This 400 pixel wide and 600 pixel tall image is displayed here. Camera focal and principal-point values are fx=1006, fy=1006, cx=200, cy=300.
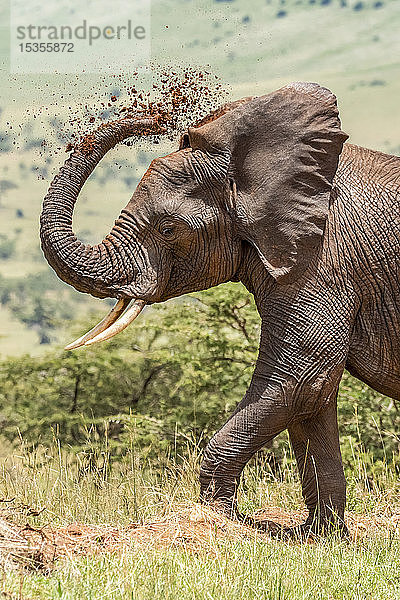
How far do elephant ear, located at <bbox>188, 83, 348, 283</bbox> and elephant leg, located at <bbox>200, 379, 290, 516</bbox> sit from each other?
85cm

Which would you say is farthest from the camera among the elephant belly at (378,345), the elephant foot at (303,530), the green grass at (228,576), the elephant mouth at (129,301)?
the elephant foot at (303,530)

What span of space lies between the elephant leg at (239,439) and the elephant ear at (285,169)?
2.78 ft

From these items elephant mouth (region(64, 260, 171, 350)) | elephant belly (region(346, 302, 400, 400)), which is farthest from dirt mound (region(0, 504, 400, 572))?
elephant belly (region(346, 302, 400, 400))

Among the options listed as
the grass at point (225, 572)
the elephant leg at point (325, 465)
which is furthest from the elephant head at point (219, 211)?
the grass at point (225, 572)

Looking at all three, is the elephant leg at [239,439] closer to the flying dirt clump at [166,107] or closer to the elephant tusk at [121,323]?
the elephant tusk at [121,323]

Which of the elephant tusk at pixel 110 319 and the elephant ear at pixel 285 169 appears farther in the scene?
the elephant tusk at pixel 110 319

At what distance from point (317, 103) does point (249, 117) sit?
18.4 inches

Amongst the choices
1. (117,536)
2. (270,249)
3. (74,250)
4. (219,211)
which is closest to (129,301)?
(74,250)

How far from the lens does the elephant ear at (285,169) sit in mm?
6664

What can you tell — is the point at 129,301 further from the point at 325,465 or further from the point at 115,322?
the point at 325,465

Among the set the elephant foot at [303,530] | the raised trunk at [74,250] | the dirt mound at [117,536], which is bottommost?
the elephant foot at [303,530]

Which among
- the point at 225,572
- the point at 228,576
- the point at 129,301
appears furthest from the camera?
the point at 129,301

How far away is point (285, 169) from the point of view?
6.70 meters

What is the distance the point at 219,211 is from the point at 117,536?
89.7 inches
